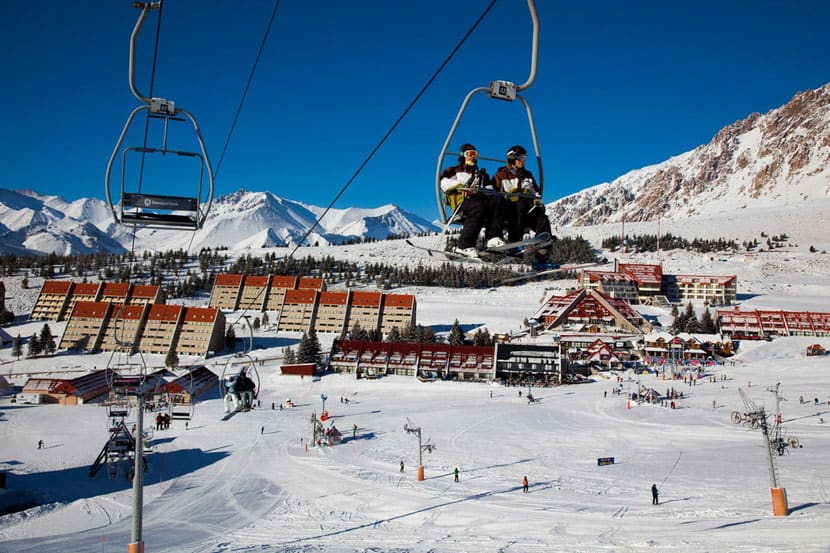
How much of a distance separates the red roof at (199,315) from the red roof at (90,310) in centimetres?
929

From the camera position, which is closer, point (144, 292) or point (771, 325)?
point (771, 325)

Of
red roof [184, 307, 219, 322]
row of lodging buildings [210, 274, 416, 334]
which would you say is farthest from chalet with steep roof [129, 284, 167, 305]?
red roof [184, 307, 219, 322]

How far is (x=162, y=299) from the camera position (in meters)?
77.5

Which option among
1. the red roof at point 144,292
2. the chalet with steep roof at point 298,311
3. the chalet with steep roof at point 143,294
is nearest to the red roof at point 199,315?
the chalet with steep roof at point 298,311

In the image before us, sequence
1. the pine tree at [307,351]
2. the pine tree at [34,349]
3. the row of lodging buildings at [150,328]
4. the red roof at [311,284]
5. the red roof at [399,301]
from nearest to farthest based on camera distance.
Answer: the pine tree at [307,351]
the pine tree at [34,349]
the row of lodging buildings at [150,328]
the red roof at [399,301]
the red roof at [311,284]

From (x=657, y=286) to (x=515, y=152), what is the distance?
88.0 meters

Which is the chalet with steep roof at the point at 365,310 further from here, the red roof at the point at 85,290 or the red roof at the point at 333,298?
the red roof at the point at 85,290

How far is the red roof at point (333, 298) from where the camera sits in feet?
231

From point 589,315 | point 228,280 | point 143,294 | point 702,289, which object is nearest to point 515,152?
point 589,315

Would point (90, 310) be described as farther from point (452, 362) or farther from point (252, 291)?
point (452, 362)

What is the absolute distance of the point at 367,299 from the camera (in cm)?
7056

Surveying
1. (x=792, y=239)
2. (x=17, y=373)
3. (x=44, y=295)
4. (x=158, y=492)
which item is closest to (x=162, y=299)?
(x=44, y=295)

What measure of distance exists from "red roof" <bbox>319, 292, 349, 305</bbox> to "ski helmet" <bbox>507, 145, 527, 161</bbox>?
200ft

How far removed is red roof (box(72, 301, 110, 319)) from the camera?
198ft
